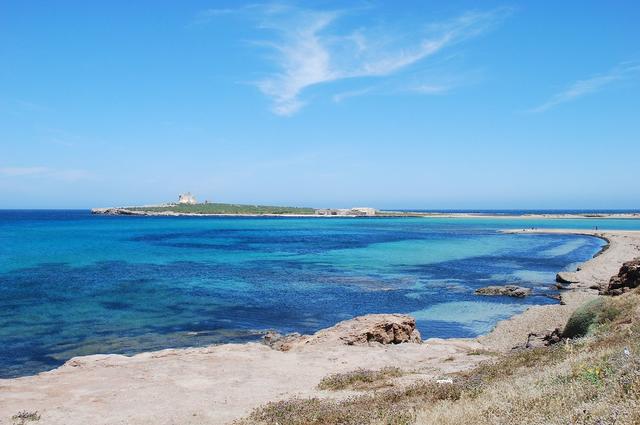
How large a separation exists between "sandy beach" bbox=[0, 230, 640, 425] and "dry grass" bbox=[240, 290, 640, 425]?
173 centimetres

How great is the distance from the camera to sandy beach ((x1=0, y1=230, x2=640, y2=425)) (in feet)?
41.0

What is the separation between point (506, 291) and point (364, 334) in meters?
18.6

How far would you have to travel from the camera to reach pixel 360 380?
46.7 ft

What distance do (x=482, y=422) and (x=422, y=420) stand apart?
1.11 meters

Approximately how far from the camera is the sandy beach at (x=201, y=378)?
1251 cm

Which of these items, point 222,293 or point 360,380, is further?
point 222,293

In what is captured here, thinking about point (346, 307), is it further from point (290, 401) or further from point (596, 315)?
point (290, 401)

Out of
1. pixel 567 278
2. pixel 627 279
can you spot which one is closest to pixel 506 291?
pixel 567 278

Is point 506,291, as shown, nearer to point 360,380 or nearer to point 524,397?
point 360,380

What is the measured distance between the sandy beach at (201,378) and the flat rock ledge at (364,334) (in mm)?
541

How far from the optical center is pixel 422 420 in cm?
845

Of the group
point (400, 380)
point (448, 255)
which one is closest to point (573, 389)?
point (400, 380)

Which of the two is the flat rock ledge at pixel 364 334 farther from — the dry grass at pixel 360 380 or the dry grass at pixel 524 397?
the dry grass at pixel 524 397

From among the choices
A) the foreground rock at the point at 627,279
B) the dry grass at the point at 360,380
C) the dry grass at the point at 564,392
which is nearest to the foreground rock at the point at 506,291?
the foreground rock at the point at 627,279
